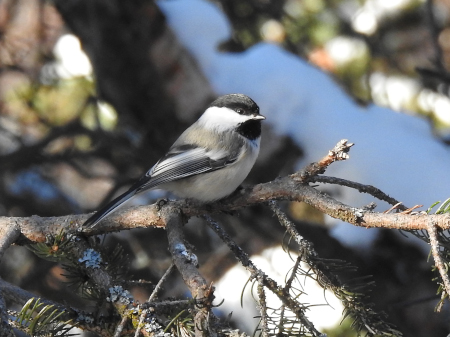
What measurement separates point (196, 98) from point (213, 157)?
73 cm

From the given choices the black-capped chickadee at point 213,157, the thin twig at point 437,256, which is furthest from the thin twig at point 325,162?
the black-capped chickadee at point 213,157

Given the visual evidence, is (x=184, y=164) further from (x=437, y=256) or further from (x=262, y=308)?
(x=437, y=256)

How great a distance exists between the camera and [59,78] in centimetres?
304

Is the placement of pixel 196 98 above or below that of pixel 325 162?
above

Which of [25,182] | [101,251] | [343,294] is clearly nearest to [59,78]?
[25,182]

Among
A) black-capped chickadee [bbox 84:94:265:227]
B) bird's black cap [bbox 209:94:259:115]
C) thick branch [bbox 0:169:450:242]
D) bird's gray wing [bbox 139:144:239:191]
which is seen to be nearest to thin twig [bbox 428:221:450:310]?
thick branch [bbox 0:169:450:242]

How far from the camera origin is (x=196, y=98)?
2557 mm

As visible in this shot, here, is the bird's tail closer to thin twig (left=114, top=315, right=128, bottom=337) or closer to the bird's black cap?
thin twig (left=114, top=315, right=128, bottom=337)

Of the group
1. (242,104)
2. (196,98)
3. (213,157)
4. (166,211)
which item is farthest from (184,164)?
(196,98)

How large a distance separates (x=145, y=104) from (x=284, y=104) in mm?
779

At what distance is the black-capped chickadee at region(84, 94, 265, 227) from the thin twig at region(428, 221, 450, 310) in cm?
79

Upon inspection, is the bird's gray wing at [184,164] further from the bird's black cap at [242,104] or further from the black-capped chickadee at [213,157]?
the bird's black cap at [242,104]

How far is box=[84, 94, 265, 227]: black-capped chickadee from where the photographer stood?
1751 mm

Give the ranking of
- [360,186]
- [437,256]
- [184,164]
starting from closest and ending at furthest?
1. [437,256]
2. [360,186]
3. [184,164]
